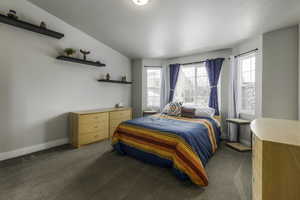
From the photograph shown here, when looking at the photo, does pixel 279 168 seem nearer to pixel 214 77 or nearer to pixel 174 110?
pixel 174 110

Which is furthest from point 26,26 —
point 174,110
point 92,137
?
point 174,110

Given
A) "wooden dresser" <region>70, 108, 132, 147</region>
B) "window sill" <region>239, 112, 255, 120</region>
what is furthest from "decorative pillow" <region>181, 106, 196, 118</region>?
Answer: "wooden dresser" <region>70, 108, 132, 147</region>

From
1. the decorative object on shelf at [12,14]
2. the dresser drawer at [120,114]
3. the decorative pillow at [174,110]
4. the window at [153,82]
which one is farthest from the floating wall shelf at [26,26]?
the decorative pillow at [174,110]

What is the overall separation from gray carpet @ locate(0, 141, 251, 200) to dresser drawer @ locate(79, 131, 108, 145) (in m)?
0.46

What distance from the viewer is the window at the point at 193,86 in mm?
4012

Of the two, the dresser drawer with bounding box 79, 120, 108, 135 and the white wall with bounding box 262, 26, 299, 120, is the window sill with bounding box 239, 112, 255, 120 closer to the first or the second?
the white wall with bounding box 262, 26, 299, 120

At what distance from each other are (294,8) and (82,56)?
415 cm

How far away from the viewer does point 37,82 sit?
2.64m

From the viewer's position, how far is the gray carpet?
154 centimetres

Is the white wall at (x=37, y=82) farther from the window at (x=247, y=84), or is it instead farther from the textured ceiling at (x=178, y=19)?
the window at (x=247, y=84)

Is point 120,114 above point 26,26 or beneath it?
beneath

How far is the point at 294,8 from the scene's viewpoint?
1979 millimetres

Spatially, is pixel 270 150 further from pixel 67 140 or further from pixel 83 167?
pixel 67 140

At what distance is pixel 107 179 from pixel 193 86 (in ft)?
11.4
